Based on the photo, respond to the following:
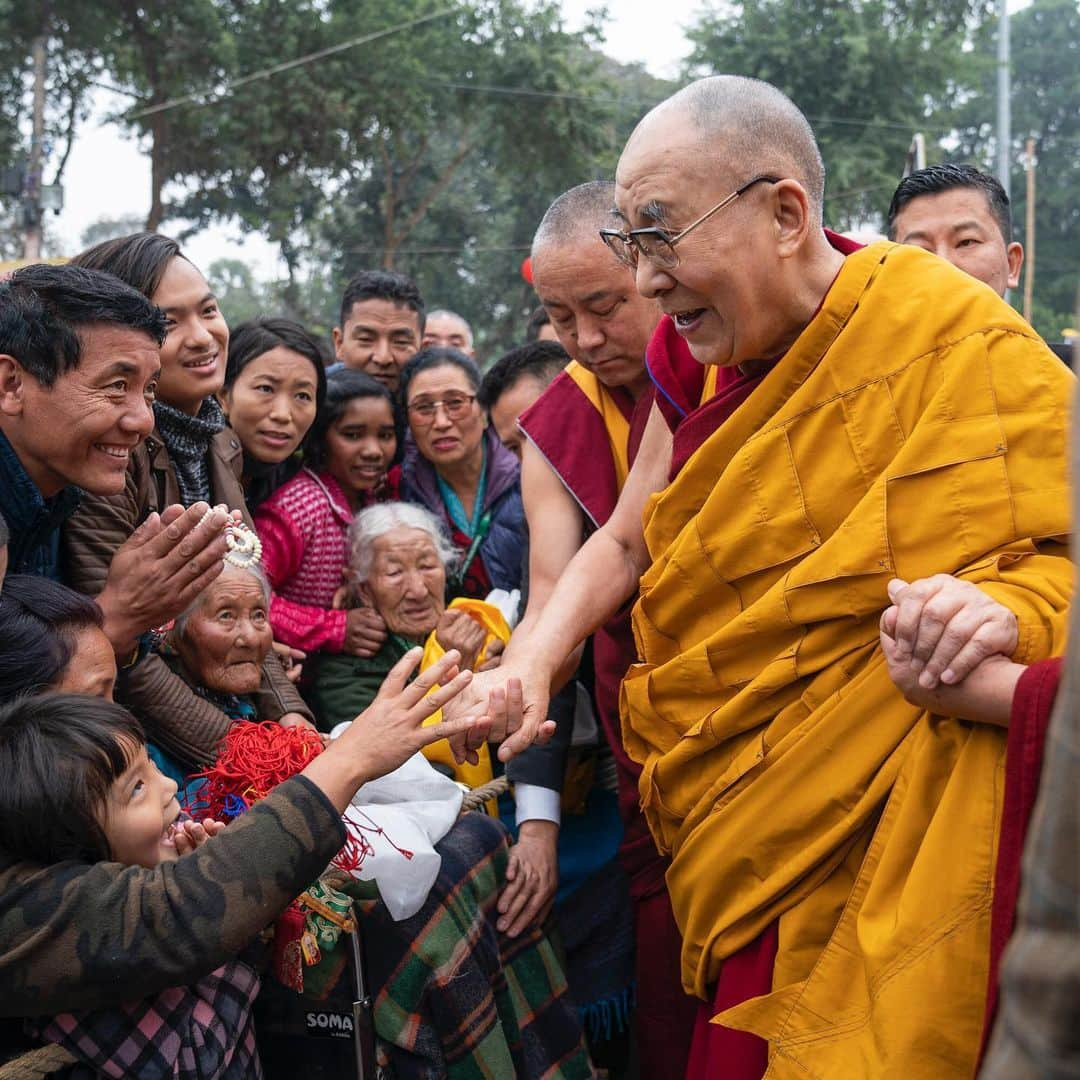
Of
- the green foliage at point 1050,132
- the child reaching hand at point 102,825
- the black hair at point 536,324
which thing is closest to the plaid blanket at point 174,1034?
the child reaching hand at point 102,825

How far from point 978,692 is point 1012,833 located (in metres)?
0.20

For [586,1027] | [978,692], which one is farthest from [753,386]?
[586,1027]

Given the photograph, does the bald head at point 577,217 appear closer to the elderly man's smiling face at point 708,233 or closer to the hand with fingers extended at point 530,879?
the elderly man's smiling face at point 708,233

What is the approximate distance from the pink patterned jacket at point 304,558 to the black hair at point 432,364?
1.93 ft

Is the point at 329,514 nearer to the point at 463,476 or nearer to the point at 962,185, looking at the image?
the point at 463,476

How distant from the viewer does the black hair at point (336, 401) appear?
391cm

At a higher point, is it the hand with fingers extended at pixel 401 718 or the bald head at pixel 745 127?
the bald head at pixel 745 127

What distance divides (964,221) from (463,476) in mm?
1650

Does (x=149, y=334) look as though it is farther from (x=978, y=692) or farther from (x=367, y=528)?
(x=978, y=692)

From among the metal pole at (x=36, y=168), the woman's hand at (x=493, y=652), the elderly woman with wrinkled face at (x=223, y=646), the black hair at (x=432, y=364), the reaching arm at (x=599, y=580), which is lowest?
the woman's hand at (x=493, y=652)

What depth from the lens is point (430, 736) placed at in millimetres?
2283

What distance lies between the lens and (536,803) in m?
3.10

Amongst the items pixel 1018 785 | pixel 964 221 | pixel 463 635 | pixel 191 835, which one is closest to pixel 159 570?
pixel 191 835

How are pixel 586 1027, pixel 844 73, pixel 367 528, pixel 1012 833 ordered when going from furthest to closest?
pixel 844 73 < pixel 367 528 < pixel 586 1027 < pixel 1012 833
